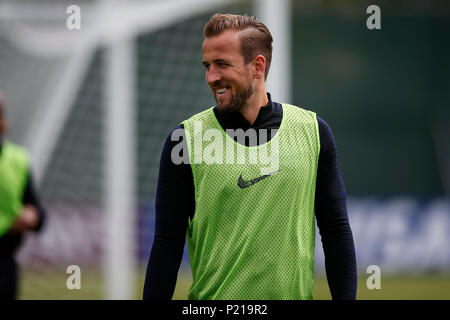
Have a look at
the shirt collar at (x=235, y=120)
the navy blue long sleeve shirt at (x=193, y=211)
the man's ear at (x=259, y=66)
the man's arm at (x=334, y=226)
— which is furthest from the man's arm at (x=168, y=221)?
the man's arm at (x=334, y=226)

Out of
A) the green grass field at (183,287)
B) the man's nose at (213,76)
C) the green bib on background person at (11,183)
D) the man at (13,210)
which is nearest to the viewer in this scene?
the man's nose at (213,76)

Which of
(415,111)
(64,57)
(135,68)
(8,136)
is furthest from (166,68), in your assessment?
(415,111)

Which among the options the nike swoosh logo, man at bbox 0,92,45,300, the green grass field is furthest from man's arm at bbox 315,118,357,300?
the green grass field

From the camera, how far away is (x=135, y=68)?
Answer: 694cm

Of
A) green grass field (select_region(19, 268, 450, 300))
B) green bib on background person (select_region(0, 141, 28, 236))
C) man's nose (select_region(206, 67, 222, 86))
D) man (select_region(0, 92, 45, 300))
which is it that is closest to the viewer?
man's nose (select_region(206, 67, 222, 86))

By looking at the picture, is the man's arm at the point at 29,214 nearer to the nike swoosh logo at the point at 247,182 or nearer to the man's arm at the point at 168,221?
the man's arm at the point at 168,221

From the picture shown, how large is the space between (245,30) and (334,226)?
598 mm

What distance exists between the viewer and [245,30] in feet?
6.95

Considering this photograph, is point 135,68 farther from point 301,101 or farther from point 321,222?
point 301,101

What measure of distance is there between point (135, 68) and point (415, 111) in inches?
288

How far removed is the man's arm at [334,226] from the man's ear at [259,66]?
239 millimetres

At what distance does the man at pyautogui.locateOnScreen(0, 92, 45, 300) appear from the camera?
13.0 ft

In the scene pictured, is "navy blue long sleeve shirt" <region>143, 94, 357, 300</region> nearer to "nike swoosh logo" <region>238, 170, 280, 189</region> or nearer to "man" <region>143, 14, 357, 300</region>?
"man" <region>143, 14, 357, 300</region>

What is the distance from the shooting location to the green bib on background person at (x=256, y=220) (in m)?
2.12
